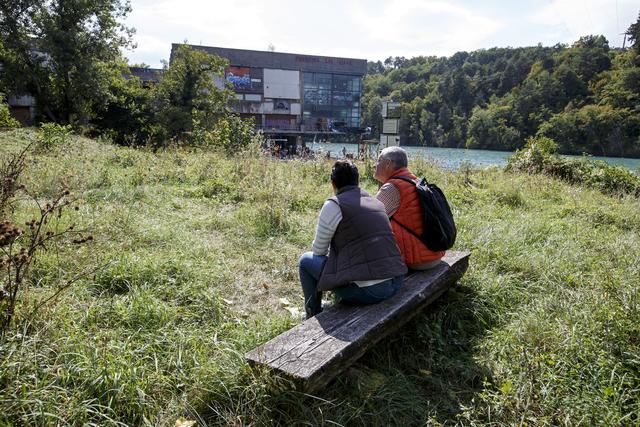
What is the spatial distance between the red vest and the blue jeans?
0.45 metres

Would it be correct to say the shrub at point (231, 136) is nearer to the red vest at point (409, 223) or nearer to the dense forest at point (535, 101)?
the red vest at point (409, 223)

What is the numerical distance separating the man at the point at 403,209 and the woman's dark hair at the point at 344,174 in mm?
466

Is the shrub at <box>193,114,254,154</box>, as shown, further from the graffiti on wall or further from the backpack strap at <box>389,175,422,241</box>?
the graffiti on wall

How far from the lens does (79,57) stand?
82.5 ft

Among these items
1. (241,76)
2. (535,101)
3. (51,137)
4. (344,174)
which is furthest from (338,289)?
(241,76)

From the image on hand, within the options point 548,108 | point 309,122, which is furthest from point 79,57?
point 548,108

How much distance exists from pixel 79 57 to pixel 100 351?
28.1 meters

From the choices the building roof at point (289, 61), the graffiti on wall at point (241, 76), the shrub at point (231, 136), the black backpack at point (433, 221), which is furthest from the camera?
the building roof at point (289, 61)

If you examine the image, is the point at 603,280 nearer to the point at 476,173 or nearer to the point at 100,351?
the point at 100,351

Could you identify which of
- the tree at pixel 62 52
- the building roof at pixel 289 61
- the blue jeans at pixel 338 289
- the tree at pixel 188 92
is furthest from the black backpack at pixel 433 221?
the building roof at pixel 289 61

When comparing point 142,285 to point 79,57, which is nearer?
point 142,285

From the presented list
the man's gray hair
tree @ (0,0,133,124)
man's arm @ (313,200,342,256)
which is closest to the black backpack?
the man's gray hair

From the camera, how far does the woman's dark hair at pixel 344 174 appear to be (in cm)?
296

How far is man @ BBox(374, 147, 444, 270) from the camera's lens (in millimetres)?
3340
